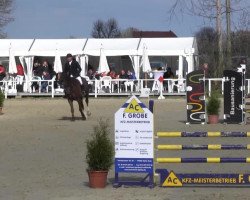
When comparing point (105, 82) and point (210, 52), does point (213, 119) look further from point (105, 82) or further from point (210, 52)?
point (210, 52)

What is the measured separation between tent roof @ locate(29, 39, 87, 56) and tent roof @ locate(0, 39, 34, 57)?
0.40m

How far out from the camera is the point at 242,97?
19.7 m

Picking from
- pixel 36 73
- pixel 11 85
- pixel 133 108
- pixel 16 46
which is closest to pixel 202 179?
pixel 133 108

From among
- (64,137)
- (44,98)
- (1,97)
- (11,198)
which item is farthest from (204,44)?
(11,198)

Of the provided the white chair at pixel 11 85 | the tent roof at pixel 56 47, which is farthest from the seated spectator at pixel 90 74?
the white chair at pixel 11 85

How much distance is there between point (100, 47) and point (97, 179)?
26.8 metres

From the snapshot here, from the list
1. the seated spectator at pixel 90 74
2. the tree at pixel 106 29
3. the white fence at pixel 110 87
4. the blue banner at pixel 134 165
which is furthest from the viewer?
the tree at pixel 106 29

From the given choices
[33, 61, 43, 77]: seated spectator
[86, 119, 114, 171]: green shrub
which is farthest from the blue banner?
[33, 61, 43, 77]: seated spectator

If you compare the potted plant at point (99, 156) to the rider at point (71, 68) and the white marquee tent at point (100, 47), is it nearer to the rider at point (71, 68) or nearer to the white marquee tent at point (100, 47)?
the rider at point (71, 68)

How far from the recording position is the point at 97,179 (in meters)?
10.2

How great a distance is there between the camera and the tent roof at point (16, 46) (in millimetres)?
36875

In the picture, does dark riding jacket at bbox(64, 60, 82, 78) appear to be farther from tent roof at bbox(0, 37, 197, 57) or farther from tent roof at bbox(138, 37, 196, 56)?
tent roof at bbox(138, 37, 196, 56)

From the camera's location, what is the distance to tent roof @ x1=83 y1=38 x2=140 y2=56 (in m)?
36.3

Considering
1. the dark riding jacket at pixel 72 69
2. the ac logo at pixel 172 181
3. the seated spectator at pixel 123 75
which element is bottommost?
the ac logo at pixel 172 181
